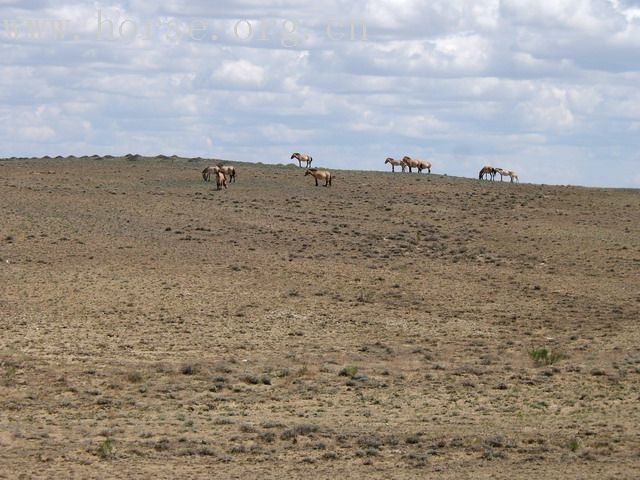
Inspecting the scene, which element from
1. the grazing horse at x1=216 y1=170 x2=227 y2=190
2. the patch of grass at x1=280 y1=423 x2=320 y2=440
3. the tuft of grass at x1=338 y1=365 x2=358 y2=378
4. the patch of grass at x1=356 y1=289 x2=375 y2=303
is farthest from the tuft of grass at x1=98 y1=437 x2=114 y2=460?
the grazing horse at x1=216 y1=170 x2=227 y2=190

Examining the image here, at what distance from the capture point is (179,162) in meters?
65.6

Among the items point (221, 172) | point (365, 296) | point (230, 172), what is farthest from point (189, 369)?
Result: point (230, 172)

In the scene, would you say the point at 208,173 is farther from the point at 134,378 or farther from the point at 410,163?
the point at 134,378

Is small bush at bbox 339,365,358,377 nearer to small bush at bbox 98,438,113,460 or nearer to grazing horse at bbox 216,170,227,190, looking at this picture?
small bush at bbox 98,438,113,460

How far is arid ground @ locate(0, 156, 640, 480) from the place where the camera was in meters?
19.6

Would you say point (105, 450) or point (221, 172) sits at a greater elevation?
point (221, 172)

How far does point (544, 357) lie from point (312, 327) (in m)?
6.60

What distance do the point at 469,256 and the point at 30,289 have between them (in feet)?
51.7

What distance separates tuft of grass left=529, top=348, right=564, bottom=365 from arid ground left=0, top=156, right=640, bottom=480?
0.09 meters

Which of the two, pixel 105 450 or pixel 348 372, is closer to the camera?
pixel 105 450

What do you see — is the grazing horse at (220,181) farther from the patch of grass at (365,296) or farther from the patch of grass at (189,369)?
the patch of grass at (189,369)

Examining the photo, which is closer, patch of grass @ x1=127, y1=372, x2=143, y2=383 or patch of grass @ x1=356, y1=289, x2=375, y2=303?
patch of grass @ x1=127, y1=372, x2=143, y2=383

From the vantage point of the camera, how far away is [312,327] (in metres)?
32.7

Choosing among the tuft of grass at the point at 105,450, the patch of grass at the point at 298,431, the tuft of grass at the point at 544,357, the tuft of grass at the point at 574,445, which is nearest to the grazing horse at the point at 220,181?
the tuft of grass at the point at 544,357
